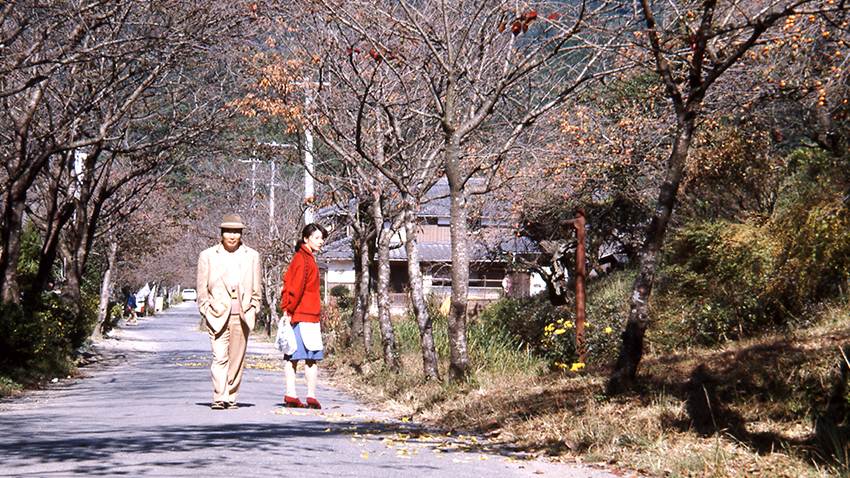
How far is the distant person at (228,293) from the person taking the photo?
9.55 meters

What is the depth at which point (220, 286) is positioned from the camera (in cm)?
961

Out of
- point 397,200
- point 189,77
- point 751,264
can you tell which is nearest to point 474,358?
point 751,264

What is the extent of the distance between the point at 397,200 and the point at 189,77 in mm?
5732

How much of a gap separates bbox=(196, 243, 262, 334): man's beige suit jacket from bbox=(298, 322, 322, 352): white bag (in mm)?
720

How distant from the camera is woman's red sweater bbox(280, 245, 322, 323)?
33.3ft

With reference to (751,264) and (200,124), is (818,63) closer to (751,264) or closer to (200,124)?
(751,264)

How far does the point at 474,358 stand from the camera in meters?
13.3

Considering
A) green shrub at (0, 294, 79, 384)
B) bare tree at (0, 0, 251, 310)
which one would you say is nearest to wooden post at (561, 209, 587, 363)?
bare tree at (0, 0, 251, 310)

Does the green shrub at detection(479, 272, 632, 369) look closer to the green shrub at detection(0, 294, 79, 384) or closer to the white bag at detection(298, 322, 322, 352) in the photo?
the white bag at detection(298, 322, 322, 352)

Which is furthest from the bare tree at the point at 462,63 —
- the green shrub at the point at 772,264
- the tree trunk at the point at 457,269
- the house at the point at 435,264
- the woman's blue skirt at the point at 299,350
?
the house at the point at 435,264

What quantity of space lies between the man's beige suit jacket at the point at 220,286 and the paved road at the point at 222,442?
107 centimetres

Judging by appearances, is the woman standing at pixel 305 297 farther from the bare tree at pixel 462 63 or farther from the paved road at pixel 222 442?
the bare tree at pixel 462 63

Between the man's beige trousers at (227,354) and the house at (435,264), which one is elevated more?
the house at (435,264)

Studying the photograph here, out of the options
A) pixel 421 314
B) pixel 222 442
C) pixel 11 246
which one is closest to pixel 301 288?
pixel 222 442
